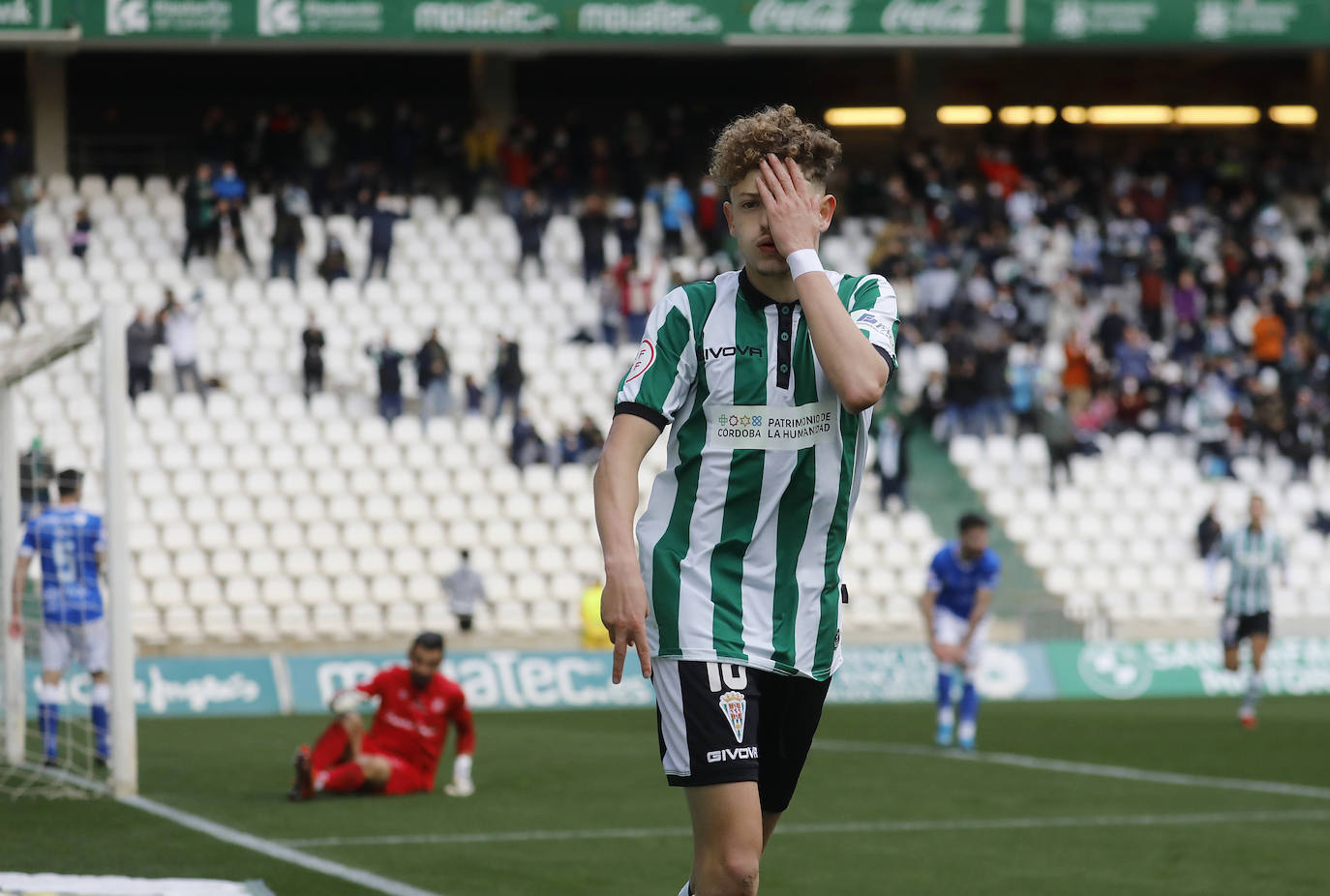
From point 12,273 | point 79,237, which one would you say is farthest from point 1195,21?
point 12,273

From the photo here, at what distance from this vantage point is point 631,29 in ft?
92.4

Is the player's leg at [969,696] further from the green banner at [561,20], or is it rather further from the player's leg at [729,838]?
the green banner at [561,20]

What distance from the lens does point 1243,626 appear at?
18.1 metres

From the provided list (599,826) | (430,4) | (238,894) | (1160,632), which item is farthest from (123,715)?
(430,4)

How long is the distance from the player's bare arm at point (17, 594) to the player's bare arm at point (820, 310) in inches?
356

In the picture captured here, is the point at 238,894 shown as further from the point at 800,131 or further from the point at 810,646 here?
the point at 800,131

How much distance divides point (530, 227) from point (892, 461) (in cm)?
625

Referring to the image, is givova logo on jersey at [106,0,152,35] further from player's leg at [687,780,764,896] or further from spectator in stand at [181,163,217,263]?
player's leg at [687,780,764,896]

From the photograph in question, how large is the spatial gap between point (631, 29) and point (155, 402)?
865 centimetres

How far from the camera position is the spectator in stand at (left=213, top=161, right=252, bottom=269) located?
2678 centimetres

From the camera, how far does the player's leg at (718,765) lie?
4.54 metres

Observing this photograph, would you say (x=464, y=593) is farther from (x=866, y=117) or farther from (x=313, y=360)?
(x=866, y=117)

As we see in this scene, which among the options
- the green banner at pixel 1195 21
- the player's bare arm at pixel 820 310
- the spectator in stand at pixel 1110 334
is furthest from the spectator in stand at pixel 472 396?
the player's bare arm at pixel 820 310

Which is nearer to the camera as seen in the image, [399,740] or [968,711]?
[399,740]
